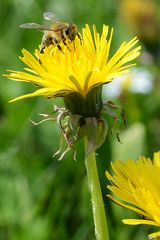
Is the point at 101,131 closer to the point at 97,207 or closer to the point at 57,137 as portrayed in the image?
the point at 97,207

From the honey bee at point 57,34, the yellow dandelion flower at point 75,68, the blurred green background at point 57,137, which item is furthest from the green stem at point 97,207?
the blurred green background at point 57,137

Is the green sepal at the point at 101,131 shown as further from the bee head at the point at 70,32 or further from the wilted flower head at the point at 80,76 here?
the bee head at the point at 70,32

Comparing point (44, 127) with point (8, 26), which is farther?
point (8, 26)

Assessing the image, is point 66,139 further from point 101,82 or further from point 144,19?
point 144,19

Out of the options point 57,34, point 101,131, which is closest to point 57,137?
point 57,34

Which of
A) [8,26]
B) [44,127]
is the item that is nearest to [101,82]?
[44,127]
